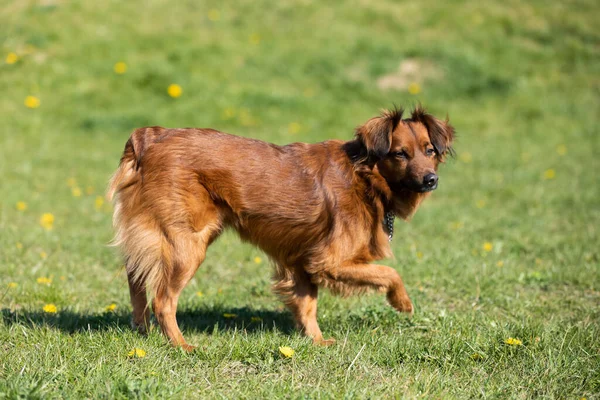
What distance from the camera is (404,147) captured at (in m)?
4.55

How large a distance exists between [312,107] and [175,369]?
31.2ft

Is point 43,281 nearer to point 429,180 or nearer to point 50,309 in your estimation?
point 50,309

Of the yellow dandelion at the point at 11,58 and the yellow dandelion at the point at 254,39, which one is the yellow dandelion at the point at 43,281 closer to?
the yellow dandelion at the point at 11,58

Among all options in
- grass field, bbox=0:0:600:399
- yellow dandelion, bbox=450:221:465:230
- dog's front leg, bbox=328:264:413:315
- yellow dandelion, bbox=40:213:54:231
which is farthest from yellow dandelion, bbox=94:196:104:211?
dog's front leg, bbox=328:264:413:315

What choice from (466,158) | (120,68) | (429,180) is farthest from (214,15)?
(429,180)

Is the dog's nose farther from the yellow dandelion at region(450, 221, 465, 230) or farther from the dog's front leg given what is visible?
the yellow dandelion at region(450, 221, 465, 230)

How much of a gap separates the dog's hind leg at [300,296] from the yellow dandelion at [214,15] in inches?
460

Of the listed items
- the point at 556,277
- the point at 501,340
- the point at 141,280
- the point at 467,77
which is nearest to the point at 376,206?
the point at 501,340

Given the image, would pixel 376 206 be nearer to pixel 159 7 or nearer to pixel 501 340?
pixel 501 340

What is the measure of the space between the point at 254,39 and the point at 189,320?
10774mm

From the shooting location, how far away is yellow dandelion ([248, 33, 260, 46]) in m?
14.6

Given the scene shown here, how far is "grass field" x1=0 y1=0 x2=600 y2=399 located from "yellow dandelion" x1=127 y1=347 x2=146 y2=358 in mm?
70

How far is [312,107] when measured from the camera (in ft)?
42.0

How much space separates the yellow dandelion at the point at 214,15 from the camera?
15.4m
